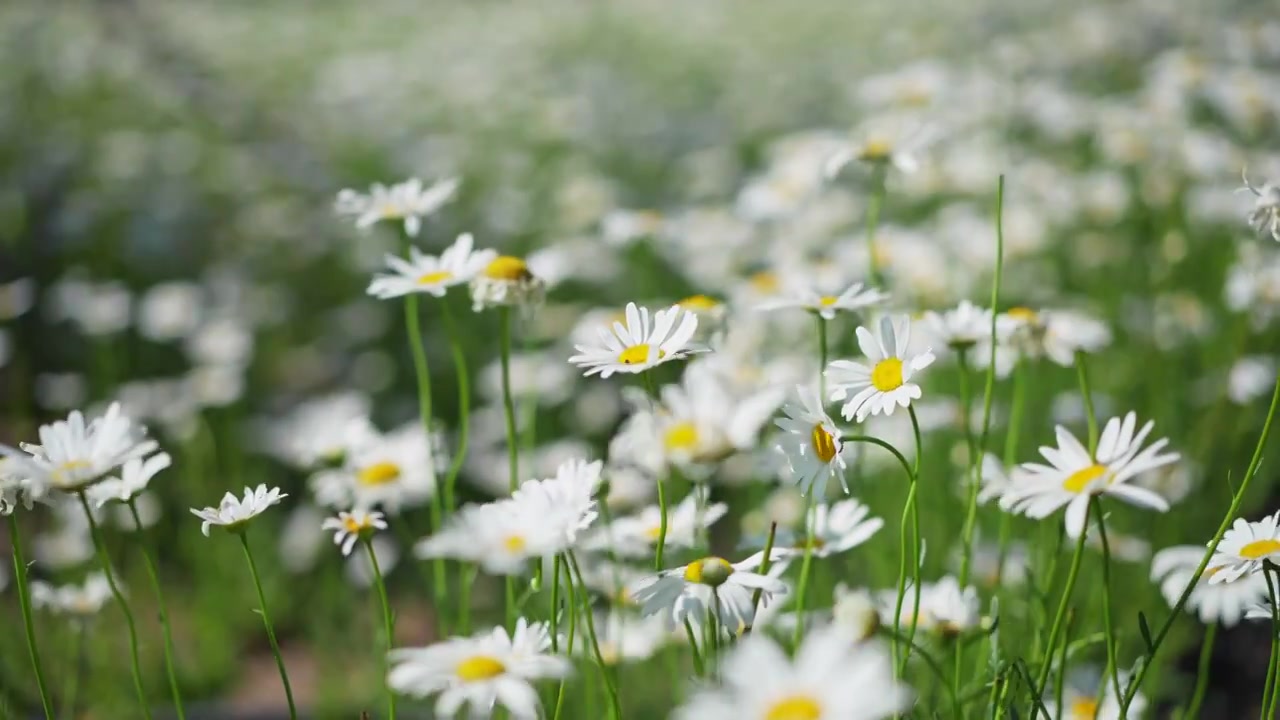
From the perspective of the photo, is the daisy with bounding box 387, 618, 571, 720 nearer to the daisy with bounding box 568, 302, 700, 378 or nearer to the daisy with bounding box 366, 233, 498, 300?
→ the daisy with bounding box 568, 302, 700, 378

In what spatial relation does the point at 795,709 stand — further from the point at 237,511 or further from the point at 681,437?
the point at 237,511

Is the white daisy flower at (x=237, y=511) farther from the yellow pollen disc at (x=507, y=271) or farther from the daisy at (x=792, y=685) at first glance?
the daisy at (x=792, y=685)

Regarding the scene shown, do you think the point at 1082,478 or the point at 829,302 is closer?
the point at 1082,478

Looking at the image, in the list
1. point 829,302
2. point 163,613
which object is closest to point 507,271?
point 829,302

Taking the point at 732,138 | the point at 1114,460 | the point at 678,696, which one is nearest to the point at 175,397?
the point at 678,696

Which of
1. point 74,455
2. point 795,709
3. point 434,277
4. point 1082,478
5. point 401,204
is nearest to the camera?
point 795,709

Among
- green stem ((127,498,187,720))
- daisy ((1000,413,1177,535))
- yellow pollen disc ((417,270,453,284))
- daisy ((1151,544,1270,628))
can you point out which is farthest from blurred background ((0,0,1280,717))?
daisy ((1000,413,1177,535))
